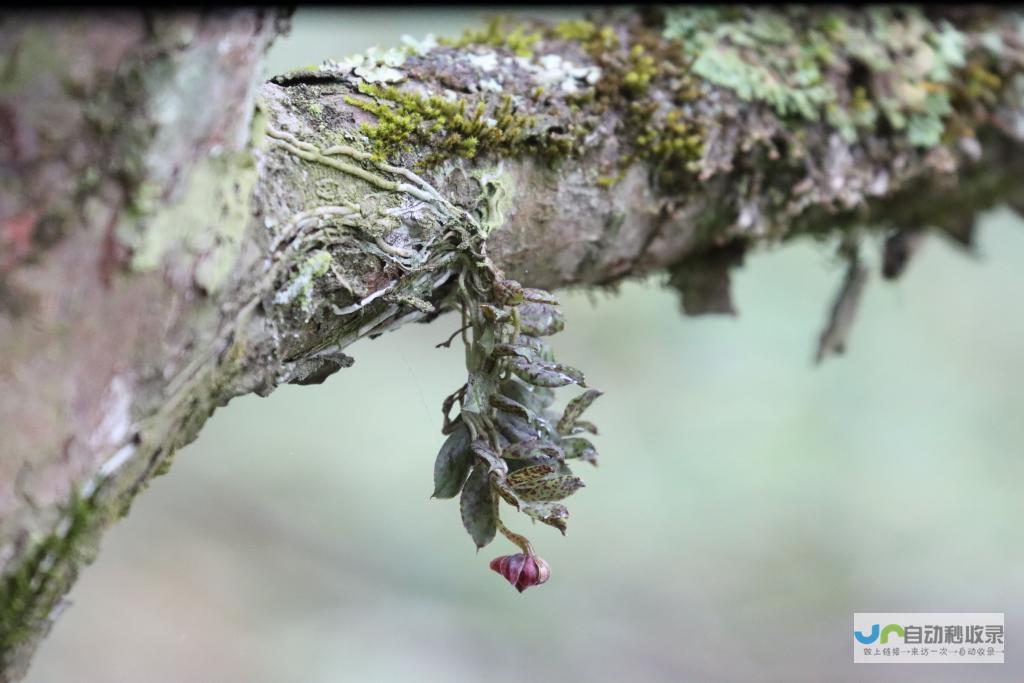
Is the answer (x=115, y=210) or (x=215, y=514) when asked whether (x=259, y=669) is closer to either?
(x=215, y=514)

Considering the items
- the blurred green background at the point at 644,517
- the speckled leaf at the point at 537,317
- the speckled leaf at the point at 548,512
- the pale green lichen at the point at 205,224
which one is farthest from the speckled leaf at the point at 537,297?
the blurred green background at the point at 644,517

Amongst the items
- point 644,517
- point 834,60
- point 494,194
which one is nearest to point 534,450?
point 494,194

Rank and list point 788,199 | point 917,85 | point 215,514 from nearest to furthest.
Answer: point 788,199 → point 917,85 → point 215,514

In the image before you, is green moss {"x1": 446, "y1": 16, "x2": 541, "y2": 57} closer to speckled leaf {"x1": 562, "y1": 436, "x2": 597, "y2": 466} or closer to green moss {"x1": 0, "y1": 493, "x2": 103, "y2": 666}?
speckled leaf {"x1": 562, "y1": 436, "x2": 597, "y2": 466}

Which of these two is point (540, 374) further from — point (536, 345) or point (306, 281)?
point (306, 281)

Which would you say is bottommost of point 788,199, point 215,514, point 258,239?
point 215,514

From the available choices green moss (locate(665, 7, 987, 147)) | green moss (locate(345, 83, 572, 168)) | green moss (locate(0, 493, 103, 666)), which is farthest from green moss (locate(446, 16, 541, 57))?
green moss (locate(0, 493, 103, 666))

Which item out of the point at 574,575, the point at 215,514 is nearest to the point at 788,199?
the point at 574,575
